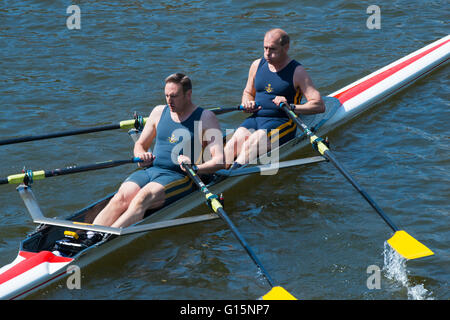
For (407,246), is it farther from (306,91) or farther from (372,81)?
(372,81)

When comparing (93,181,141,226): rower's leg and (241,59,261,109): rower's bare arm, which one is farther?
(241,59,261,109): rower's bare arm

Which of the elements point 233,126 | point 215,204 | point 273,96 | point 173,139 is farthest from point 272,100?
point 215,204

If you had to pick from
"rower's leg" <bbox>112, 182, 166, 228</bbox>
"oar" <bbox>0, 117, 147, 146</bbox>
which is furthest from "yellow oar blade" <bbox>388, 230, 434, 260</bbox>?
"oar" <bbox>0, 117, 147, 146</bbox>

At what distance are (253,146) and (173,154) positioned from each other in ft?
4.33

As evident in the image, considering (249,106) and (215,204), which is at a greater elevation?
(249,106)

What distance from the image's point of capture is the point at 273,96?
8.01m

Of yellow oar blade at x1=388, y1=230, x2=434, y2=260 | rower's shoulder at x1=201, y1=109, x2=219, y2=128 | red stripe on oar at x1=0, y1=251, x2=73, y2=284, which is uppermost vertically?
rower's shoulder at x1=201, y1=109, x2=219, y2=128

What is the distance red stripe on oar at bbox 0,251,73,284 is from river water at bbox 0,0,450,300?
0.27 metres

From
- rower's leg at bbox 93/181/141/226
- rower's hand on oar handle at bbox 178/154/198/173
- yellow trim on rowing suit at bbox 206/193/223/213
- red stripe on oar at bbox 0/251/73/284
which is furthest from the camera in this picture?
rower's hand on oar handle at bbox 178/154/198/173

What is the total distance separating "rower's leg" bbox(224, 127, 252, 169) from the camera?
7.66 metres

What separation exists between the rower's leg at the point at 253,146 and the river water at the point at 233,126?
0.58 meters

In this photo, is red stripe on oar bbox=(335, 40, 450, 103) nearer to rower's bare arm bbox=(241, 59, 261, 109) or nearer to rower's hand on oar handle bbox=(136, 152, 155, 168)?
rower's bare arm bbox=(241, 59, 261, 109)

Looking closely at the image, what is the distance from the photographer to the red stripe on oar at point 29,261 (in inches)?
226

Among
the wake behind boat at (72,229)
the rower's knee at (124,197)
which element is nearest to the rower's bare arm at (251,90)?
the wake behind boat at (72,229)
